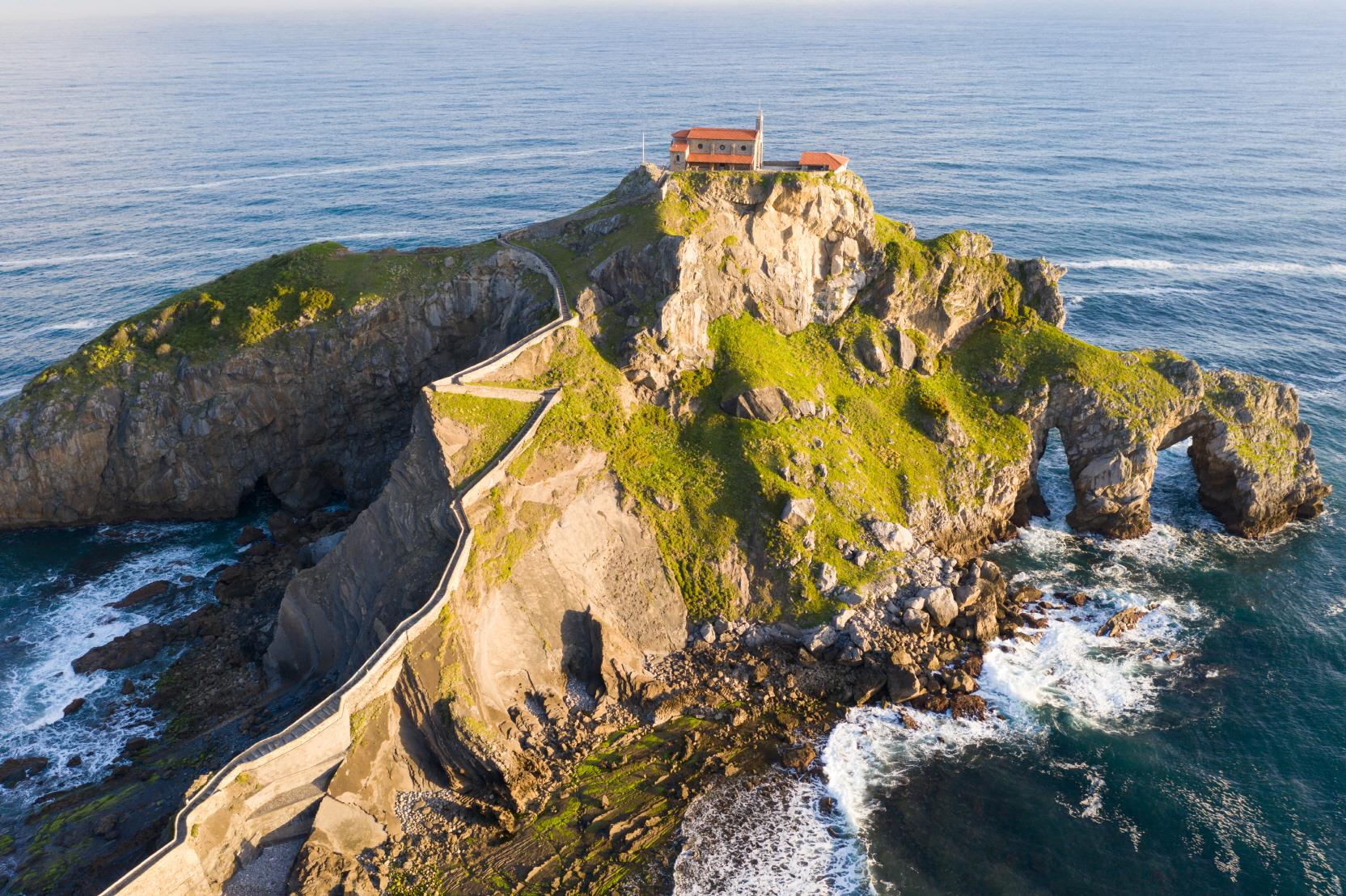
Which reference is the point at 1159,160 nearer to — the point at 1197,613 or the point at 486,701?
the point at 1197,613

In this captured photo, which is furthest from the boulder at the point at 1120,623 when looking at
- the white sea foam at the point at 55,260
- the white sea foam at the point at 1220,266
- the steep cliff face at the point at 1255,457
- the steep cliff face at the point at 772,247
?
the white sea foam at the point at 55,260

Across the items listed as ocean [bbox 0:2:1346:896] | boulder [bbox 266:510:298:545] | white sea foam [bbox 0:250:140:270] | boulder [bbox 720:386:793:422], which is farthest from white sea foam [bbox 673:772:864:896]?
white sea foam [bbox 0:250:140:270]

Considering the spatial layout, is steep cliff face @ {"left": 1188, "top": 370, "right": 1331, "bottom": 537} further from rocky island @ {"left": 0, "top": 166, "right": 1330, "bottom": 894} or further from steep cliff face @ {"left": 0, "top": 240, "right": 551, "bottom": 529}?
steep cliff face @ {"left": 0, "top": 240, "right": 551, "bottom": 529}

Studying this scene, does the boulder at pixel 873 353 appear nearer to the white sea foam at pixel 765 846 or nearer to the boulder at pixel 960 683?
the boulder at pixel 960 683

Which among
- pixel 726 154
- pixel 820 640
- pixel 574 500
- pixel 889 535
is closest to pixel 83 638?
pixel 574 500

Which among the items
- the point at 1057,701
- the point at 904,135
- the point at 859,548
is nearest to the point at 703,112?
the point at 904,135
